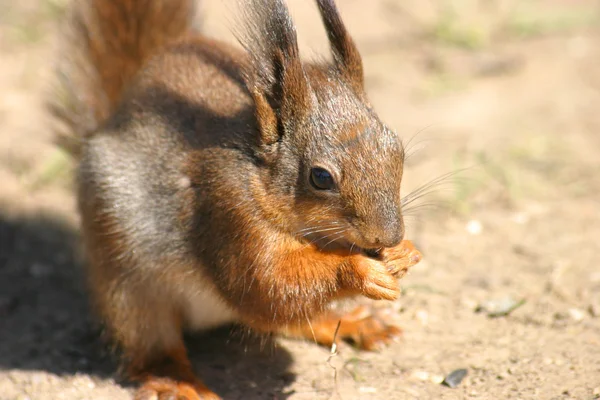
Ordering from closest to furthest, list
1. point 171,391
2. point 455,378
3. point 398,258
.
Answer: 1. point 398,258
2. point 455,378
3. point 171,391

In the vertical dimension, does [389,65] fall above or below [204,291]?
above

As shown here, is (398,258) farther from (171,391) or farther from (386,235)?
(171,391)

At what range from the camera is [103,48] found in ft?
14.1

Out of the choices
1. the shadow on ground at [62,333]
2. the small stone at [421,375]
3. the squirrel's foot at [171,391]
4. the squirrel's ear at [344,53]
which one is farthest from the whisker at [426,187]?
the squirrel's foot at [171,391]

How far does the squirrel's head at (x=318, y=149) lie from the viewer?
3018mm

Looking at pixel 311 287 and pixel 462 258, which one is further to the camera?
pixel 462 258

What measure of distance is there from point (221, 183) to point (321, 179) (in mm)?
500

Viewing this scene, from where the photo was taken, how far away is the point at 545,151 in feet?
18.9

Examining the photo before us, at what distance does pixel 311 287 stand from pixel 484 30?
4.83 m

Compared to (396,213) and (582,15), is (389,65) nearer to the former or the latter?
(582,15)

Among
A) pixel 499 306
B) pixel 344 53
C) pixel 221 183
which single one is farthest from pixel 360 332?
pixel 344 53

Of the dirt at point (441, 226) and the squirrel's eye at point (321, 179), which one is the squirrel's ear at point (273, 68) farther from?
the dirt at point (441, 226)

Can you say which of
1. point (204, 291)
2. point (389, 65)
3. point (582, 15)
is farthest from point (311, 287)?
point (582, 15)

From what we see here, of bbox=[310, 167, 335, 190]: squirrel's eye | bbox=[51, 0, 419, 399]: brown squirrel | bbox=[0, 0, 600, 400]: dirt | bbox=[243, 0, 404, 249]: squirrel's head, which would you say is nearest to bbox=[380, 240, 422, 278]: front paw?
bbox=[51, 0, 419, 399]: brown squirrel
